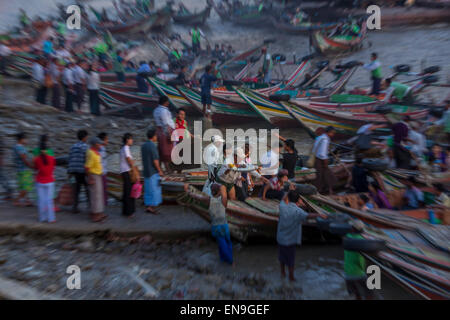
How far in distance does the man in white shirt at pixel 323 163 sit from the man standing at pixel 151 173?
2.47 metres

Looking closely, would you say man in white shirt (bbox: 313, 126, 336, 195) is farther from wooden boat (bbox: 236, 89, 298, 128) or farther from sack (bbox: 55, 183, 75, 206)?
sack (bbox: 55, 183, 75, 206)

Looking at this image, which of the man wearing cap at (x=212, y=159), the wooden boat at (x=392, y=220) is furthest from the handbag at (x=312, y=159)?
the man wearing cap at (x=212, y=159)

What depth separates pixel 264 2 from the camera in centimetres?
2544

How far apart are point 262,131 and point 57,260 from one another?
7.65m

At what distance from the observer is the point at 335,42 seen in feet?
54.9

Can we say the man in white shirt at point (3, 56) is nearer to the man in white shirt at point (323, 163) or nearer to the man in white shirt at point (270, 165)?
the man in white shirt at point (270, 165)

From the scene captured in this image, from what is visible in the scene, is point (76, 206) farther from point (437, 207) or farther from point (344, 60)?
point (344, 60)

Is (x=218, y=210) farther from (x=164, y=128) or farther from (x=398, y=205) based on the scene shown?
(x=398, y=205)

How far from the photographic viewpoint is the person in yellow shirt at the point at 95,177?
4305 mm

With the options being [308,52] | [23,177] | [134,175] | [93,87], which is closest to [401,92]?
[134,175]

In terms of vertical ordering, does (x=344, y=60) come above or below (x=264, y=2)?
below

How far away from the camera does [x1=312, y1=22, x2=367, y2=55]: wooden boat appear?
16.6 m

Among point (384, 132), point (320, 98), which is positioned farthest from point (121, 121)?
point (384, 132)

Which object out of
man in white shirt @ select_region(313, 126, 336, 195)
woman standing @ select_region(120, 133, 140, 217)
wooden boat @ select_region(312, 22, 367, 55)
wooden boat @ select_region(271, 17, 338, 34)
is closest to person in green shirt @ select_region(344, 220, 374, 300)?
man in white shirt @ select_region(313, 126, 336, 195)
